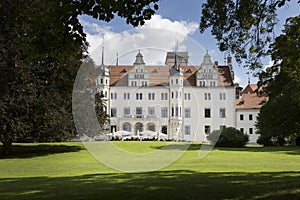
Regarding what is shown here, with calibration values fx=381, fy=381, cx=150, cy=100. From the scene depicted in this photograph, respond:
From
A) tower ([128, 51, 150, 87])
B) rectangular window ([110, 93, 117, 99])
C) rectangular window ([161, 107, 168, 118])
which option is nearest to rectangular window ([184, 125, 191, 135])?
rectangular window ([161, 107, 168, 118])

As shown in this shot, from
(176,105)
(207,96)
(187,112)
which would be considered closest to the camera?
(187,112)

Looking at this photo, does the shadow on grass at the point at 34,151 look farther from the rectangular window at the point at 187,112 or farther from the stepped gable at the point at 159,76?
the rectangular window at the point at 187,112

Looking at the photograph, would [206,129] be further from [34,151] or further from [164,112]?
[34,151]

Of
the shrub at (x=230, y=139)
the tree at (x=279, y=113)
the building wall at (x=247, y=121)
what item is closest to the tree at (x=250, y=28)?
the tree at (x=279, y=113)

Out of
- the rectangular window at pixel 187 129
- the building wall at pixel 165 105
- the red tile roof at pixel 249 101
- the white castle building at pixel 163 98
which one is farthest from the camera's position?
the red tile roof at pixel 249 101

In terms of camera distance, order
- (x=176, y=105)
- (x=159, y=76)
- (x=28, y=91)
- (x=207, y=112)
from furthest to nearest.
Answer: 1. (x=176, y=105)
2. (x=159, y=76)
3. (x=207, y=112)
4. (x=28, y=91)

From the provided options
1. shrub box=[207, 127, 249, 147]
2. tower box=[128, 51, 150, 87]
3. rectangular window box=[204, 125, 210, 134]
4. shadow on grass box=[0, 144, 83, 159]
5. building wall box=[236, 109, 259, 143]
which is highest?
tower box=[128, 51, 150, 87]

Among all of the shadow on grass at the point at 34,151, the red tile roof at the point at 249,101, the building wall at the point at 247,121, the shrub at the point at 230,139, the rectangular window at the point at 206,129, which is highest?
the red tile roof at the point at 249,101

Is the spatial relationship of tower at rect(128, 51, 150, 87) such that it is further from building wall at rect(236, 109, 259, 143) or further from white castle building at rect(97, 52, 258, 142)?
building wall at rect(236, 109, 259, 143)

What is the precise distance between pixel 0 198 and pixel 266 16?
9.44 metres

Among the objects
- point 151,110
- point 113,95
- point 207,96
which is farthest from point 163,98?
point 113,95

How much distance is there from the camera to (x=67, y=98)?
27.2 meters

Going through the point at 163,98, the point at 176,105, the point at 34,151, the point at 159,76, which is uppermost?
the point at 159,76

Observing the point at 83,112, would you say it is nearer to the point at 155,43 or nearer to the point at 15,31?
the point at 15,31
